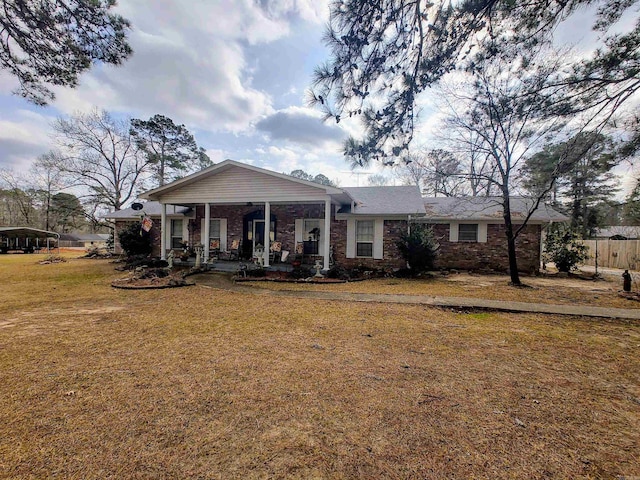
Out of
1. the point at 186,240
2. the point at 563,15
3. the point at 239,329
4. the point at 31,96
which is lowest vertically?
the point at 239,329

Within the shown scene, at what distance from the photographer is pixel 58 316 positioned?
5.18 metres

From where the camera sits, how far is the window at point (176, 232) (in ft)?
48.4

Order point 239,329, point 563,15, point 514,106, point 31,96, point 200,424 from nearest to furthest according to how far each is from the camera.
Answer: point 200,424
point 563,15
point 239,329
point 31,96
point 514,106

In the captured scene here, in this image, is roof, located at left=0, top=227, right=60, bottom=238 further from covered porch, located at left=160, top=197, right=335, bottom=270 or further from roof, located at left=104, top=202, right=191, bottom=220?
covered porch, located at left=160, top=197, right=335, bottom=270

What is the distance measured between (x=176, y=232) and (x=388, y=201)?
435 inches

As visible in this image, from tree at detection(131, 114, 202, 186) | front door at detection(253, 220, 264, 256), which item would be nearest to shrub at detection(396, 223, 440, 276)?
front door at detection(253, 220, 264, 256)

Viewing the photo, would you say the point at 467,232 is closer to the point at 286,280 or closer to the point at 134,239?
the point at 286,280

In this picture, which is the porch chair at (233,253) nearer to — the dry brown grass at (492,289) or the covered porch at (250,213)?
the covered porch at (250,213)

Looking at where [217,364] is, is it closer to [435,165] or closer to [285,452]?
[285,452]

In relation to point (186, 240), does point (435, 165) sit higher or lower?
higher

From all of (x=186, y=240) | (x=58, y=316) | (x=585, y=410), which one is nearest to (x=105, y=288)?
(x=58, y=316)

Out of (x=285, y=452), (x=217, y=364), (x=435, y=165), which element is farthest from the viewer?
(x=435, y=165)

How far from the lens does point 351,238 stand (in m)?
12.0

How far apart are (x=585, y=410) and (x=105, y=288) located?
1017 cm
